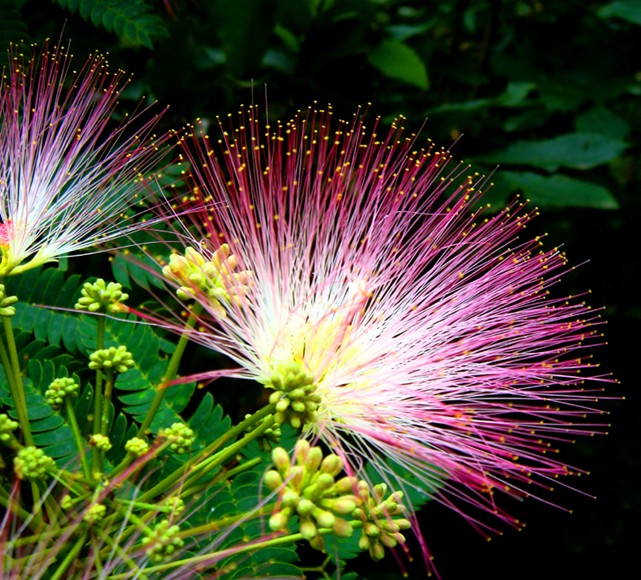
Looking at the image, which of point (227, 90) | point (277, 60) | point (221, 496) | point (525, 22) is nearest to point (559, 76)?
point (525, 22)

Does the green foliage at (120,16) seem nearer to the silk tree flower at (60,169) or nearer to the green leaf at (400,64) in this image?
the silk tree flower at (60,169)

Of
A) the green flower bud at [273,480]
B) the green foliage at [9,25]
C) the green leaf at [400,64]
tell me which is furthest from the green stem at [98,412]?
the green leaf at [400,64]

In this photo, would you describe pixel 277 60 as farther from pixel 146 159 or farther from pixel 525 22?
pixel 525 22

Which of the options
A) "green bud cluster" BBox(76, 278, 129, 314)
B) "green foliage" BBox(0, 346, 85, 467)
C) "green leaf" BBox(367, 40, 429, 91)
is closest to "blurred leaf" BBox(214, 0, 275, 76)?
"green leaf" BBox(367, 40, 429, 91)

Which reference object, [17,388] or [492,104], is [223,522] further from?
[492,104]

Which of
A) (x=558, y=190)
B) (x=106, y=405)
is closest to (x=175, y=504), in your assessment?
(x=106, y=405)

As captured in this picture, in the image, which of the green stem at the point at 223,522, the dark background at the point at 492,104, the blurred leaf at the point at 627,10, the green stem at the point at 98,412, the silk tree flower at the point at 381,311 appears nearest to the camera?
the green stem at the point at 223,522
